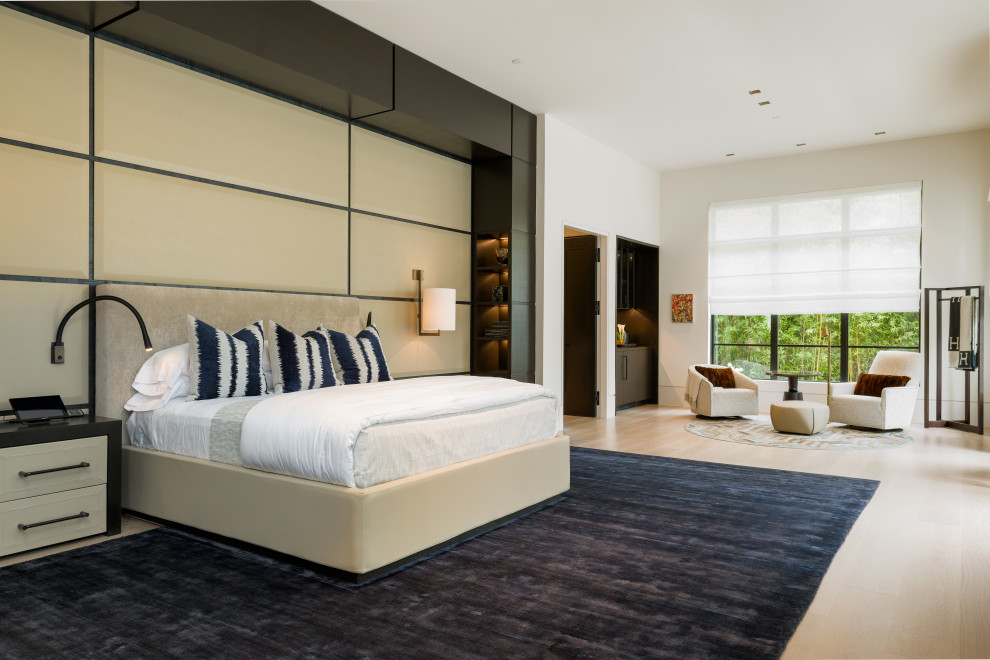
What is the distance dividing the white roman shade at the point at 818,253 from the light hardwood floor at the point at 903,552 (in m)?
2.15

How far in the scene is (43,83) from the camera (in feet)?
11.5

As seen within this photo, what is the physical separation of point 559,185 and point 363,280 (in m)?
2.54

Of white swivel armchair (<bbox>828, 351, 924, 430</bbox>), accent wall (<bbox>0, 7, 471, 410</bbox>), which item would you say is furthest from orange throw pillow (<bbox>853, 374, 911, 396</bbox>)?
accent wall (<bbox>0, 7, 471, 410</bbox>)

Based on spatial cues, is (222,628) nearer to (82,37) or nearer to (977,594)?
(977,594)

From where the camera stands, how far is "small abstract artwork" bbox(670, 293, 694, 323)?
905cm

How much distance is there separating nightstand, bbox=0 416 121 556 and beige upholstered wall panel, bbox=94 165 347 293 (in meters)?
1.01

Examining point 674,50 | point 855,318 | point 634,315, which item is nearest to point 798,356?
point 855,318

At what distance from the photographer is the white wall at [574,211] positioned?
671 cm

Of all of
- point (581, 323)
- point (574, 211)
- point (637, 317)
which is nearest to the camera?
point (574, 211)

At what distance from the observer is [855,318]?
319 inches

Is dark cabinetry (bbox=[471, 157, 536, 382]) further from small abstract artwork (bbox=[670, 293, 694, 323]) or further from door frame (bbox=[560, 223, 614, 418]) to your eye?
small abstract artwork (bbox=[670, 293, 694, 323])

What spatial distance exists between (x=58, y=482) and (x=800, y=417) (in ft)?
19.8

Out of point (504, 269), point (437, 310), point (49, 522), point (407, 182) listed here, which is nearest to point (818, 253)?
point (504, 269)

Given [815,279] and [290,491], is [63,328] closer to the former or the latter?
[290,491]
